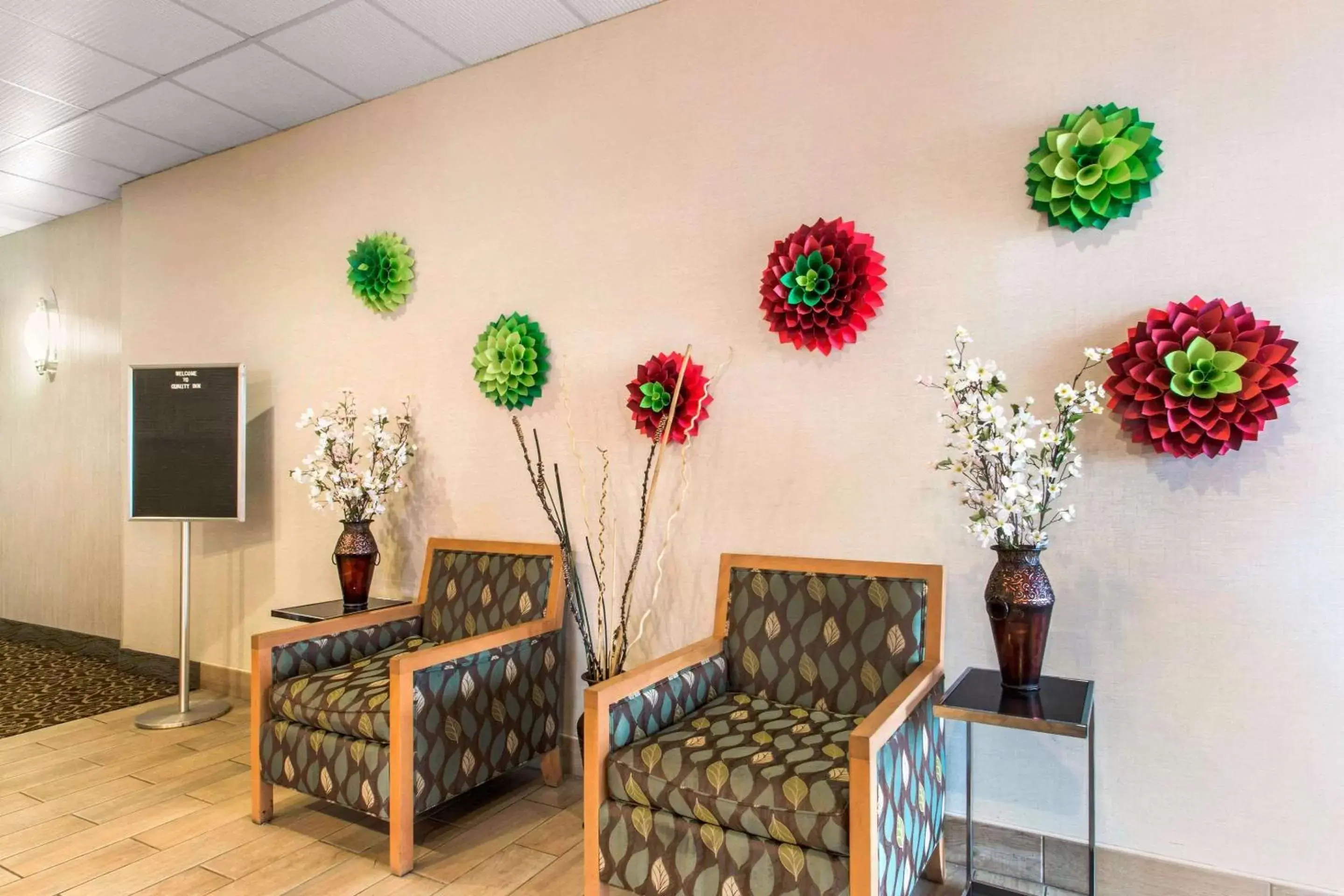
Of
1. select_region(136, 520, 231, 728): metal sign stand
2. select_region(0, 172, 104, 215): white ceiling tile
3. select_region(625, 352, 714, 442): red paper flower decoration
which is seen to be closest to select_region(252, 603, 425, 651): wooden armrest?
select_region(136, 520, 231, 728): metal sign stand

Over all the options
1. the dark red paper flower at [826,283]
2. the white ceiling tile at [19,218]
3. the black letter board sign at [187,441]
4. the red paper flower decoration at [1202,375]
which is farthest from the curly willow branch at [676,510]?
the white ceiling tile at [19,218]

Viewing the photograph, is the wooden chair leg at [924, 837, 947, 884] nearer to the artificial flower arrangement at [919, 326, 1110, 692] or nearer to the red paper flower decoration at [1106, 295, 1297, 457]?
the artificial flower arrangement at [919, 326, 1110, 692]

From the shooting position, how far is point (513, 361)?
3.14 m

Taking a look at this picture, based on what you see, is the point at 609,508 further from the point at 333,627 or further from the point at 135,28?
the point at 135,28

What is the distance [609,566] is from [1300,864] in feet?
6.91

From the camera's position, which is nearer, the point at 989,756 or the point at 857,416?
the point at 989,756

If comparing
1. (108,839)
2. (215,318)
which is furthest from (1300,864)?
(215,318)

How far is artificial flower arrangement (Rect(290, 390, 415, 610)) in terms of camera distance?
3338 millimetres

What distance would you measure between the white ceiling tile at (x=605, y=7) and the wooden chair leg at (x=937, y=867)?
289 cm

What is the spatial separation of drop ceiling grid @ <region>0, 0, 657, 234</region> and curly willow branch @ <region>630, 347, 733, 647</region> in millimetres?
1390

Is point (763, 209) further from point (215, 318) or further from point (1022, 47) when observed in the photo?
point (215, 318)

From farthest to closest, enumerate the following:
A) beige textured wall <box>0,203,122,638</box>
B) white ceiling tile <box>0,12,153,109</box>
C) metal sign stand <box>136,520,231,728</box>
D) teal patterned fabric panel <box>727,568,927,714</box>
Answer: beige textured wall <box>0,203,122,638</box>, metal sign stand <box>136,520,231,728</box>, white ceiling tile <box>0,12,153,109</box>, teal patterned fabric panel <box>727,568,927,714</box>

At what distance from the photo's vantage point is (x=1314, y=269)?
1.97 meters

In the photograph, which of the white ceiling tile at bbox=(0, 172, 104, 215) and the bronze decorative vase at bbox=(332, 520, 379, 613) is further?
the white ceiling tile at bbox=(0, 172, 104, 215)
